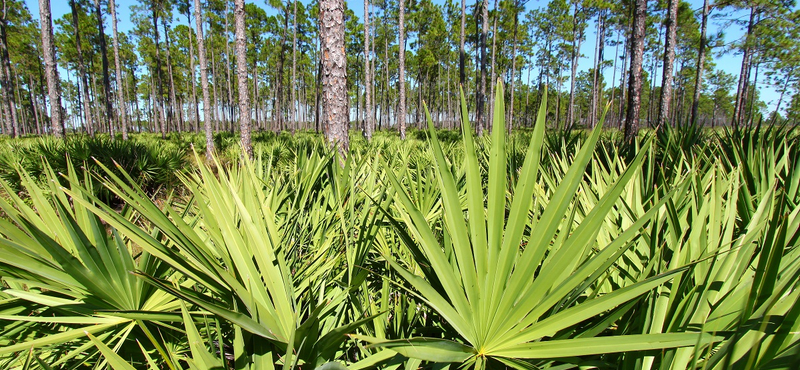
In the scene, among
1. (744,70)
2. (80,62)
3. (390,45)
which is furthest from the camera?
(390,45)

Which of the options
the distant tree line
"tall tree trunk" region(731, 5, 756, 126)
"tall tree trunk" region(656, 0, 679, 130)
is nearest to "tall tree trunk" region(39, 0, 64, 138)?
the distant tree line

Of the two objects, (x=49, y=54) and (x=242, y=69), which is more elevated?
(x=49, y=54)

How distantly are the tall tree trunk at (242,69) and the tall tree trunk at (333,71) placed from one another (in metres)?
5.48

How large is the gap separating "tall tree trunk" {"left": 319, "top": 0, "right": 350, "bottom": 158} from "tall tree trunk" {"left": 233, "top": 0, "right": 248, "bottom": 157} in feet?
18.0

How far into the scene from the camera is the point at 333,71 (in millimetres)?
A: 4438

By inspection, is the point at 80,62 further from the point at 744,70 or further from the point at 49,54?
the point at 744,70

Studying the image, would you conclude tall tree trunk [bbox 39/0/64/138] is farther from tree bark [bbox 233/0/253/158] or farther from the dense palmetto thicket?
the dense palmetto thicket

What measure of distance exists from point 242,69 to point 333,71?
669cm

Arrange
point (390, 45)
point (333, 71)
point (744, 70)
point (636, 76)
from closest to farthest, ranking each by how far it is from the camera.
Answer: point (333, 71) < point (636, 76) < point (744, 70) < point (390, 45)

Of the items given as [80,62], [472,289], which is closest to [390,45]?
[80,62]

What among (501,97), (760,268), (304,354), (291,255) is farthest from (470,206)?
(291,255)

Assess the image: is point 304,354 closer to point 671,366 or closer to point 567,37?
point 671,366

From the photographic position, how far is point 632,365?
896 mm

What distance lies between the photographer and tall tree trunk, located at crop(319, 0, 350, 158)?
14.0 feet
